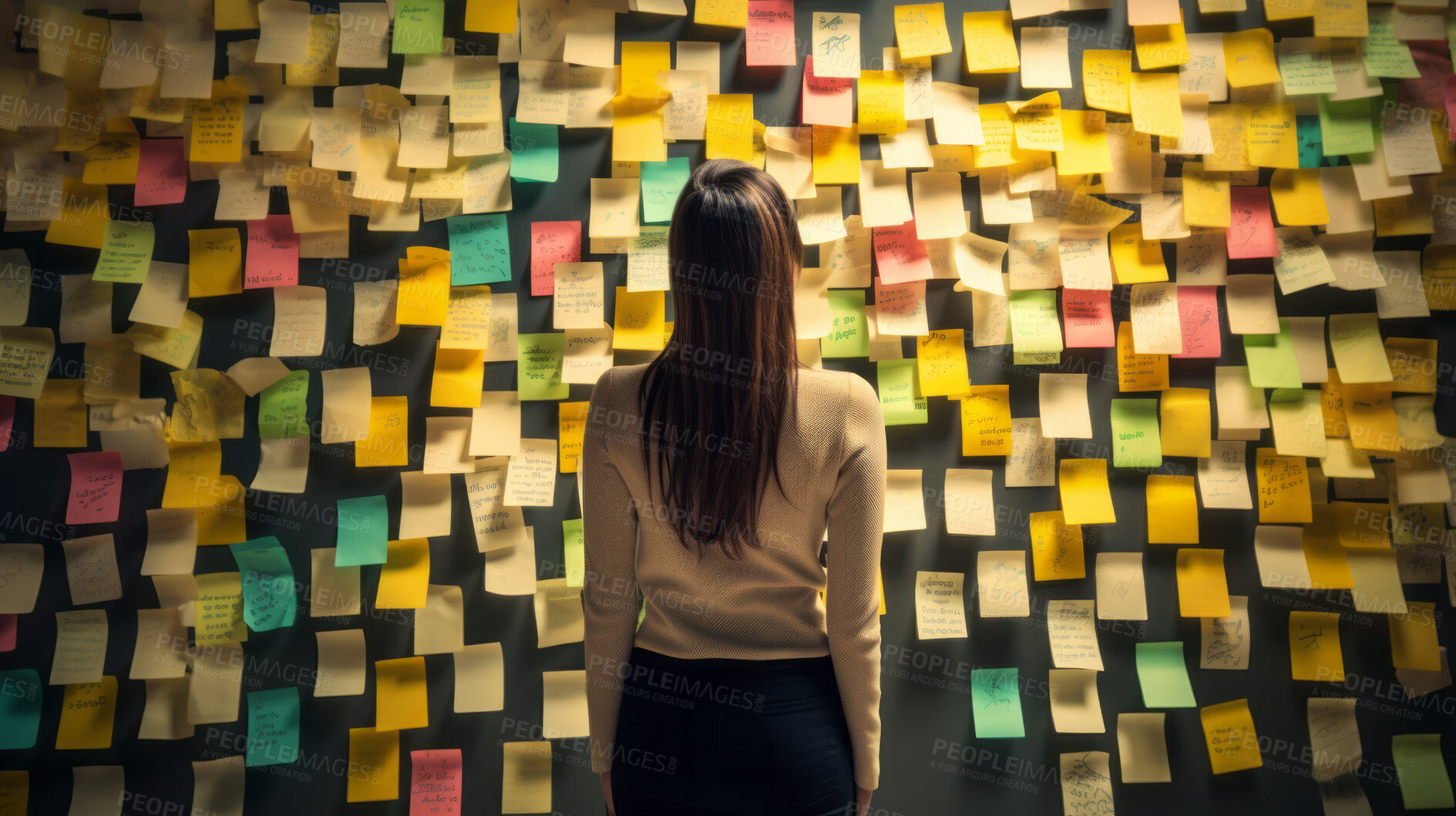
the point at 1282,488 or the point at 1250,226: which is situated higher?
the point at 1250,226

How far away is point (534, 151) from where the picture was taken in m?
1.42

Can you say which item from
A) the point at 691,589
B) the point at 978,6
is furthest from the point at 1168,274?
the point at 691,589

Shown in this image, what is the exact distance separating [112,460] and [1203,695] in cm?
216

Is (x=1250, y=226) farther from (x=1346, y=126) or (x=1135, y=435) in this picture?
(x=1135, y=435)

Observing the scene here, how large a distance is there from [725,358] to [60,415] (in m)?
1.37

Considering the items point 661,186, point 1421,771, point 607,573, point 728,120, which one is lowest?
point 1421,771

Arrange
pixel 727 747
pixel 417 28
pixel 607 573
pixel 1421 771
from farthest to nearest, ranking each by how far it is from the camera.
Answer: pixel 1421 771, pixel 417 28, pixel 607 573, pixel 727 747

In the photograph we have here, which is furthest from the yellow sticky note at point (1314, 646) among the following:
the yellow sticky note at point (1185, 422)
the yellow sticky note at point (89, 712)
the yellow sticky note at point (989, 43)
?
the yellow sticky note at point (89, 712)

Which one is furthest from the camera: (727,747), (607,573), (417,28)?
(417,28)

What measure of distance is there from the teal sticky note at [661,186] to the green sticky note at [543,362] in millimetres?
285

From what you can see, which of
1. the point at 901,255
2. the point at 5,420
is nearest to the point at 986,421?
the point at 901,255

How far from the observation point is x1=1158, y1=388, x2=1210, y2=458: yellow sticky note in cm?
146

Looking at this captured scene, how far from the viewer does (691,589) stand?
0.98 metres

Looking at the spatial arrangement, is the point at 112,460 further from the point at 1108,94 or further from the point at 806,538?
the point at 1108,94
